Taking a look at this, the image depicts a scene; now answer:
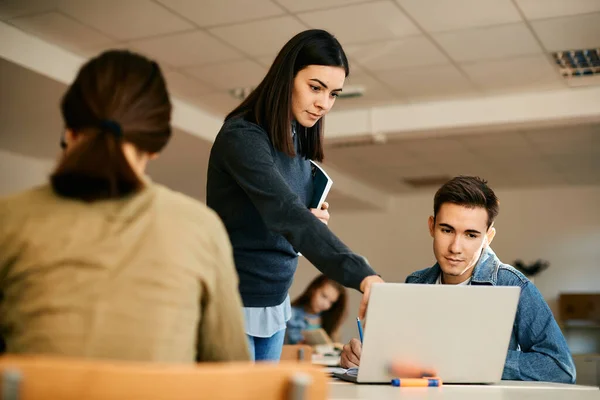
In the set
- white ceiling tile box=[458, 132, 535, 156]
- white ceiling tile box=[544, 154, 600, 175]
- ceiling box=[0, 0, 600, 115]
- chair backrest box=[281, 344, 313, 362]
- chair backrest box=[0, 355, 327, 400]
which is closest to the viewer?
chair backrest box=[0, 355, 327, 400]

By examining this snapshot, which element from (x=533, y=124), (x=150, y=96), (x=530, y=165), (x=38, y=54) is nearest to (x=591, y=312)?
(x=530, y=165)

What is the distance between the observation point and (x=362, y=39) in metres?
4.47

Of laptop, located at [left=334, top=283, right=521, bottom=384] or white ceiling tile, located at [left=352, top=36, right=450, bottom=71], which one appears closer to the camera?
laptop, located at [left=334, top=283, right=521, bottom=384]

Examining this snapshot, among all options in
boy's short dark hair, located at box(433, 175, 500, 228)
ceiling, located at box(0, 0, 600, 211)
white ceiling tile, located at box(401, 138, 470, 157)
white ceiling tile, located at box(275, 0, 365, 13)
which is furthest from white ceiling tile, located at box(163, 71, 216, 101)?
boy's short dark hair, located at box(433, 175, 500, 228)

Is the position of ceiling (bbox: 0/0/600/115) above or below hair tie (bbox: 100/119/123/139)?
above

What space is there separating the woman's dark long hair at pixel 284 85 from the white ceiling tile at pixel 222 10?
2.32m

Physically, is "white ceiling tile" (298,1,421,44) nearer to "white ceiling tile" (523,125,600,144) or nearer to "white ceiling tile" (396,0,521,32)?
"white ceiling tile" (396,0,521,32)

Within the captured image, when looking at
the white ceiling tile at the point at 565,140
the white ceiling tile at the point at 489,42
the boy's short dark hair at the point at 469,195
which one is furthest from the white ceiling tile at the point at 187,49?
the white ceiling tile at the point at 565,140

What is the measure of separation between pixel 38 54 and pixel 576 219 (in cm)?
686

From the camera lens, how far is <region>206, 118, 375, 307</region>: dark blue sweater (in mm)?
1507

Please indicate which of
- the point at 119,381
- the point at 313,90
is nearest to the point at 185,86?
the point at 313,90

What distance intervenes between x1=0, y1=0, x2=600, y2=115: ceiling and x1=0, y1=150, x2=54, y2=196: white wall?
2.32 m

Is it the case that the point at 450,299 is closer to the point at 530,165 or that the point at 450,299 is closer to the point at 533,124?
the point at 533,124

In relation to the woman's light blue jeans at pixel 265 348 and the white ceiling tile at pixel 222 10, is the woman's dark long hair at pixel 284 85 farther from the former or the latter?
the white ceiling tile at pixel 222 10
